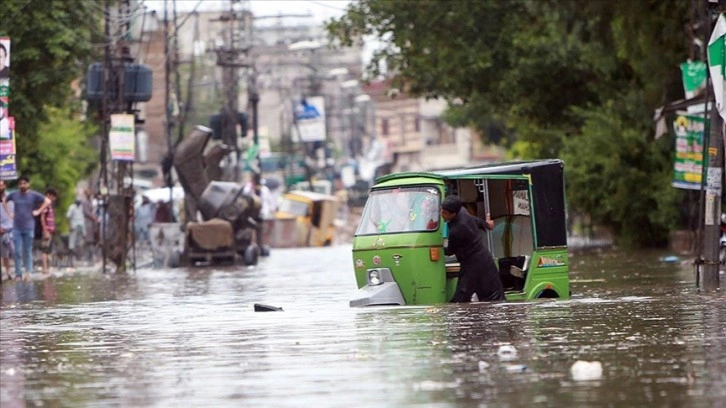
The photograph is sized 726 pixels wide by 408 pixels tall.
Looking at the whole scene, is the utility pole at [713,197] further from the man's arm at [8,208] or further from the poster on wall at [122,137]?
the poster on wall at [122,137]

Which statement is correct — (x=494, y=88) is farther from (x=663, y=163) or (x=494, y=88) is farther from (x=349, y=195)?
(x=349, y=195)

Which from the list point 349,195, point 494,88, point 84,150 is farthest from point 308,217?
point 349,195

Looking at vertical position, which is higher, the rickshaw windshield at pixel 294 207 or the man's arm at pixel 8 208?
the man's arm at pixel 8 208

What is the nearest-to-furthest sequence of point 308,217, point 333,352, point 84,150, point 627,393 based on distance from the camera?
point 627,393 → point 333,352 → point 84,150 → point 308,217

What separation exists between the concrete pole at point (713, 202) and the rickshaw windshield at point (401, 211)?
453cm

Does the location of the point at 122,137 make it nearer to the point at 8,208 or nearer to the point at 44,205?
the point at 44,205

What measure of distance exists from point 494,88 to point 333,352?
33.5 metres

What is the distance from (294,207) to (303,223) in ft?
5.73

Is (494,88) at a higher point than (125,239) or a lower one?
higher

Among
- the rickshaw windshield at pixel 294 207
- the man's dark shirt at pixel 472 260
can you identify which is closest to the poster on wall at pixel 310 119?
the rickshaw windshield at pixel 294 207

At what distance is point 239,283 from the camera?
104ft

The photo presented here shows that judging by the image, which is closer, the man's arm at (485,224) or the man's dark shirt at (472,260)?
the man's dark shirt at (472,260)

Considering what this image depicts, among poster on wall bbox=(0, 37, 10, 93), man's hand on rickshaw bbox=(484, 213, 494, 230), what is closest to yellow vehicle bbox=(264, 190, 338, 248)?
poster on wall bbox=(0, 37, 10, 93)

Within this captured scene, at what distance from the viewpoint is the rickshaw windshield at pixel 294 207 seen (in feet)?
245
